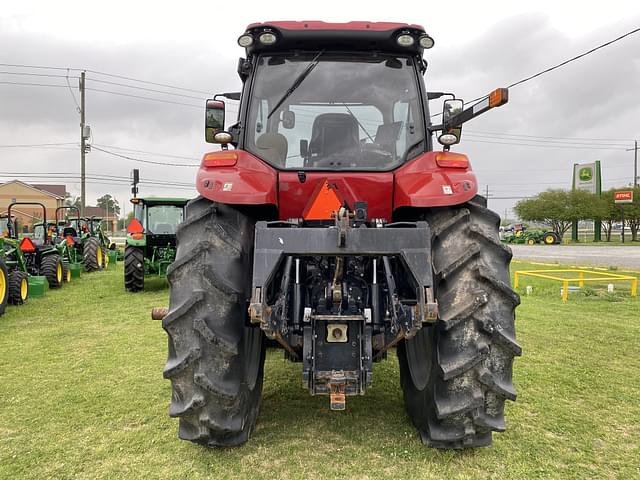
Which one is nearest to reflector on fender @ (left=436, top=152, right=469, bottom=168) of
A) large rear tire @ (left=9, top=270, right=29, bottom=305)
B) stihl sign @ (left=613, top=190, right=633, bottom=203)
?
large rear tire @ (left=9, top=270, right=29, bottom=305)

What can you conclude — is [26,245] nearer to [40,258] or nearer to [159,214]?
[40,258]

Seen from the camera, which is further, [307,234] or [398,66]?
[398,66]

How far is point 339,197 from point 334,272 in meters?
0.51

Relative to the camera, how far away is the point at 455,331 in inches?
101

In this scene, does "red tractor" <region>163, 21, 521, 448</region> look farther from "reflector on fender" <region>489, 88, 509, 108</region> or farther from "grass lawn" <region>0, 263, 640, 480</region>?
"grass lawn" <region>0, 263, 640, 480</region>

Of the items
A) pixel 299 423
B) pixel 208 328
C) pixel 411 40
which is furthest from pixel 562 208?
pixel 208 328

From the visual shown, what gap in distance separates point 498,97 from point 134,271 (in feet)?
29.8

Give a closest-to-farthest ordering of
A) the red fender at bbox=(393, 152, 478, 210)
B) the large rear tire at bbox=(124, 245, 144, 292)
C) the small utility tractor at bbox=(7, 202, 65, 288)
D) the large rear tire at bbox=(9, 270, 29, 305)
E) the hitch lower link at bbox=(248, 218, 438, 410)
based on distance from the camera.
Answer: the hitch lower link at bbox=(248, 218, 438, 410)
the red fender at bbox=(393, 152, 478, 210)
the large rear tire at bbox=(9, 270, 29, 305)
the small utility tractor at bbox=(7, 202, 65, 288)
the large rear tire at bbox=(124, 245, 144, 292)

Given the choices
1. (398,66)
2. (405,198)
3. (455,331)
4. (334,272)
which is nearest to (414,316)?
(455,331)

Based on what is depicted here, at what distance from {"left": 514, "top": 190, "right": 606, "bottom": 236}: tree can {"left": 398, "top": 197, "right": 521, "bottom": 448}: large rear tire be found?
42.2 metres

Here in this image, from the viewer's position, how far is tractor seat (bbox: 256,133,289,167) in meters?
3.15

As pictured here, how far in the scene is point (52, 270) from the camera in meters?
10.7

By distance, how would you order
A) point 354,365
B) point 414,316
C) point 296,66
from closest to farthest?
point 414,316 → point 354,365 → point 296,66

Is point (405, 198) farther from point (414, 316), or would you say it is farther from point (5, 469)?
point (5, 469)
